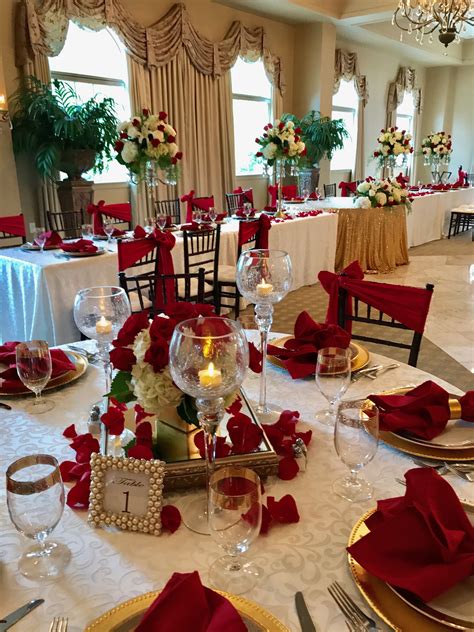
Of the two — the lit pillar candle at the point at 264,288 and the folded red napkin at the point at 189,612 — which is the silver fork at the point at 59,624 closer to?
the folded red napkin at the point at 189,612

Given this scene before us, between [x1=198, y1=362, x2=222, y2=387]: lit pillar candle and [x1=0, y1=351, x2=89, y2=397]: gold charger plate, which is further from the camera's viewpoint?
[x1=0, y1=351, x2=89, y2=397]: gold charger plate

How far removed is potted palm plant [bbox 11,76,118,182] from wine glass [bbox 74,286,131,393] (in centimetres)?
421

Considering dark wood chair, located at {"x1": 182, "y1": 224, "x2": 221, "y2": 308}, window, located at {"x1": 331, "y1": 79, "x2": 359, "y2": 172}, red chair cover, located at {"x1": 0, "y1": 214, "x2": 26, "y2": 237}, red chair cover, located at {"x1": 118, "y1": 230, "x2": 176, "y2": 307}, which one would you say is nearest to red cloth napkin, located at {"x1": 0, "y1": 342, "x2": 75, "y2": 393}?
red chair cover, located at {"x1": 118, "y1": 230, "x2": 176, "y2": 307}

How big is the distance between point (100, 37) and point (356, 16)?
13.8 ft

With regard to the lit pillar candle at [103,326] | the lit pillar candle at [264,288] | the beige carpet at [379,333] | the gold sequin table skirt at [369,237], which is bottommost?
the beige carpet at [379,333]

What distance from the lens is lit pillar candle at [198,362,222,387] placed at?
0.87 meters

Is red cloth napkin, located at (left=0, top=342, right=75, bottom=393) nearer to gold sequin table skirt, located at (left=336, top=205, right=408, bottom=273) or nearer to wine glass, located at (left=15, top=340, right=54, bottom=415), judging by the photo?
wine glass, located at (left=15, top=340, right=54, bottom=415)

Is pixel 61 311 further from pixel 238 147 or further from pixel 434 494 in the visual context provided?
pixel 238 147

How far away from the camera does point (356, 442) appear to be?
39.7 inches

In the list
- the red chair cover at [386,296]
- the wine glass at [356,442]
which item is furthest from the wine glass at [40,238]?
the wine glass at [356,442]

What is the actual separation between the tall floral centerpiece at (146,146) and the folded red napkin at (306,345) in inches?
109

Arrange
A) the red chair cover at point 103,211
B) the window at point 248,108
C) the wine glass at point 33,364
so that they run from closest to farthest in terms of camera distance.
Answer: the wine glass at point 33,364 < the red chair cover at point 103,211 < the window at point 248,108

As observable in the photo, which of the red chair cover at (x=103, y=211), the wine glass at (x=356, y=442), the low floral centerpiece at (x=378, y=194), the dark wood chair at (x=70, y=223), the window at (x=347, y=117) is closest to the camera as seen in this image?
the wine glass at (x=356, y=442)

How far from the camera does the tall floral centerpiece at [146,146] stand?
4.02 meters
